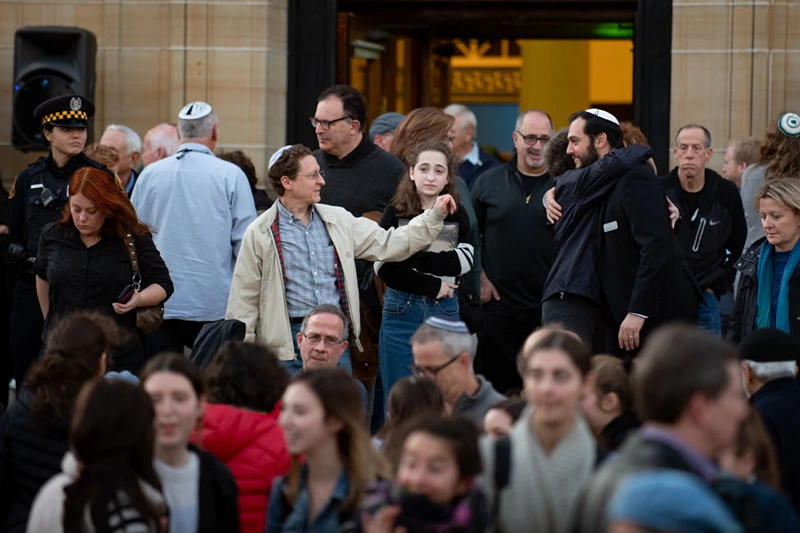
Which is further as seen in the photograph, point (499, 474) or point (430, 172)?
point (430, 172)

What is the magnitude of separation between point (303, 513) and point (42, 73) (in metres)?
7.17

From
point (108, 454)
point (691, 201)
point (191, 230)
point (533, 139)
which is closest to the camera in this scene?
point (108, 454)

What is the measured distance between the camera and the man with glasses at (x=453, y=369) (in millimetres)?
6039

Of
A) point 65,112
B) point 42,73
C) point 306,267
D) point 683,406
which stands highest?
point 42,73

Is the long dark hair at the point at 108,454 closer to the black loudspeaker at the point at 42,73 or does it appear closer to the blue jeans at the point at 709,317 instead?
the blue jeans at the point at 709,317

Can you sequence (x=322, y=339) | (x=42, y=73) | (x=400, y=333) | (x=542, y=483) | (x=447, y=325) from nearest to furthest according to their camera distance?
(x=542, y=483) → (x=447, y=325) → (x=322, y=339) → (x=400, y=333) → (x=42, y=73)

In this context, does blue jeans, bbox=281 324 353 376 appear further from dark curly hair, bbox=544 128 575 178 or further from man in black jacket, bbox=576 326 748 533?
man in black jacket, bbox=576 326 748 533

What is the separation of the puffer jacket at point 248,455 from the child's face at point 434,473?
4.07 feet

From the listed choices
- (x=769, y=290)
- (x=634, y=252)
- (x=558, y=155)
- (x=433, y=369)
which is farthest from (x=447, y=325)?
(x=558, y=155)

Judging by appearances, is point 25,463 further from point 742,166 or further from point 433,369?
point 742,166

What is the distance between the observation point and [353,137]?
8672 millimetres

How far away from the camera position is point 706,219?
9.49 m

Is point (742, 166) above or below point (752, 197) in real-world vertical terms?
above

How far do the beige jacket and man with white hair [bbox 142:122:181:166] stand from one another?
3.17 meters
